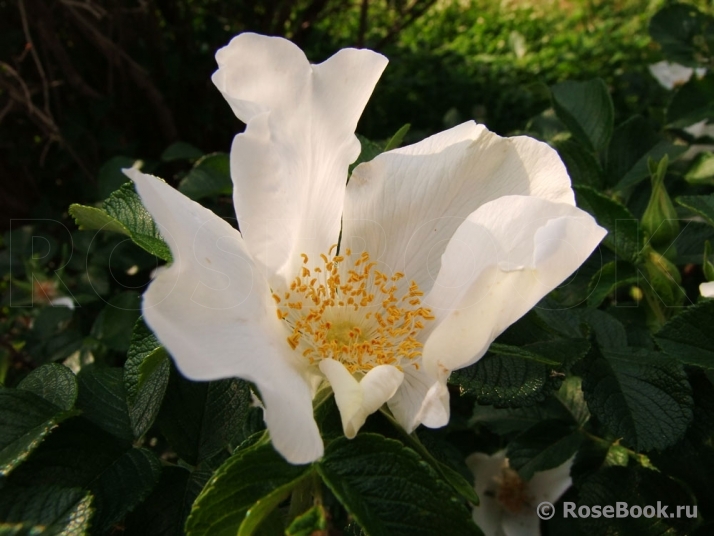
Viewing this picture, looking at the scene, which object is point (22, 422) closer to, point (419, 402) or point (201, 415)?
point (201, 415)

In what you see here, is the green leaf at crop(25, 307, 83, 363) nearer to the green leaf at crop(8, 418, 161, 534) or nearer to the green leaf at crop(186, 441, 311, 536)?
the green leaf at crop(8, 418, 161, 534)

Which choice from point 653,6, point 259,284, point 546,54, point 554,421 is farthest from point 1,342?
point 653,6

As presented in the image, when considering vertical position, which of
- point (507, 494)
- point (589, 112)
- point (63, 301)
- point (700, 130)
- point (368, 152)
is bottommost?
point (507, 494)

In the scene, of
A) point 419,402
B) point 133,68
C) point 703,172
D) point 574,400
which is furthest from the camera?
point 133,68

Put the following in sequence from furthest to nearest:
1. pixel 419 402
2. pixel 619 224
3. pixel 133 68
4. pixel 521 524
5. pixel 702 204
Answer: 1. pixel 133 68
2. pixel 521 524
3. pixel 619 224
4. pixel 702 204
5. pixel 419 402

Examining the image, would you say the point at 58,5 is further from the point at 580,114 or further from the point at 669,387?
the point at 669,387

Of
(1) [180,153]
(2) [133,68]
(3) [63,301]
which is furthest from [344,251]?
(2) [133,68]

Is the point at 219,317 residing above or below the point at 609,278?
above
